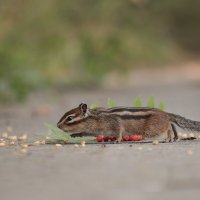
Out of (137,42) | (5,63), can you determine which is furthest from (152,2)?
(5,63)

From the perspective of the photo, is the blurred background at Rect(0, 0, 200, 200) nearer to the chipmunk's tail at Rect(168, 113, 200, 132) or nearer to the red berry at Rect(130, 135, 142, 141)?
the chipmunk's tail at Rect(168, 113, 200, 132)

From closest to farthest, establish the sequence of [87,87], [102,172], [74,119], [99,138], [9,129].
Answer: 1. [102,172]
2. [74,119]
3. [99,138]
4. [9,129]
5. [87,87]

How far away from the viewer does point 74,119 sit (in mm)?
9141

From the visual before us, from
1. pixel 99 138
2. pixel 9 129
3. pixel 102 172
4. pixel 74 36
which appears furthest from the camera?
pixel 74 36

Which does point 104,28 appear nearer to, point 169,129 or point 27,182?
point 169,129

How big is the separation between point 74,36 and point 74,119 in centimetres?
1681

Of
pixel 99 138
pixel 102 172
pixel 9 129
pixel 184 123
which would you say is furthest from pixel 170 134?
pixel 9 129

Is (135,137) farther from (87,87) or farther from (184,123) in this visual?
(87,87)

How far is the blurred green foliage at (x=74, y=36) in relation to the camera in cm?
2066

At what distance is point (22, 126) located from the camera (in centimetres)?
1285

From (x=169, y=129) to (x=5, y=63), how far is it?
836 centimetres

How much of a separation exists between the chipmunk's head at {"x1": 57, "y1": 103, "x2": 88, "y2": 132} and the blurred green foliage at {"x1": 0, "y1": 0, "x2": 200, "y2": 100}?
331 inches

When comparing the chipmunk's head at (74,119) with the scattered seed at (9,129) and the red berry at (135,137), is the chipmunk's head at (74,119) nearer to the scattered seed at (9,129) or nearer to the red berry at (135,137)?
the red berry at (135,137)

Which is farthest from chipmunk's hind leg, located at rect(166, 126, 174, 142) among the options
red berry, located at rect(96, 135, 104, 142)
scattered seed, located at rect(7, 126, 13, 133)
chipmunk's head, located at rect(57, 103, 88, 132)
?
scattered seed, located at rect(7, 126, 13, 133)
